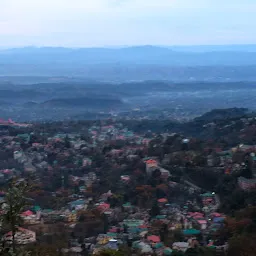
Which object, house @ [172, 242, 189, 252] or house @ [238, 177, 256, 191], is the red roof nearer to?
house @ [172, 242, 189, 252]

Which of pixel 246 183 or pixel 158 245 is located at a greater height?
pixel 246 183

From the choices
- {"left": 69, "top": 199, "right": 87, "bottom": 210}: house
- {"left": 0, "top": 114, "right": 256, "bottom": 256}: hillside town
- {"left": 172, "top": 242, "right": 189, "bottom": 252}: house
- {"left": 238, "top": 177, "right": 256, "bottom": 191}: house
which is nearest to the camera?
{"left": 172, "top": 242, "right": 189, "bottom": 252}: house

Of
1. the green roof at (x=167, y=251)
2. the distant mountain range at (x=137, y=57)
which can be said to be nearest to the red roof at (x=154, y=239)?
the green roof at (x=167, y=251)

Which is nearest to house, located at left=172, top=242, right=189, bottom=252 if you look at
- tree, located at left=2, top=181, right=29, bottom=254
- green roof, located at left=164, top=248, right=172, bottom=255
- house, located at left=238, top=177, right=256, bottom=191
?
green roof, located at left=164, top=248, right=172, bottom=255

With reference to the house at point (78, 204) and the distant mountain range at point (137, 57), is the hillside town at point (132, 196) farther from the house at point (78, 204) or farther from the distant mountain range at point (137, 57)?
the distant mountain range at point (137, 57)

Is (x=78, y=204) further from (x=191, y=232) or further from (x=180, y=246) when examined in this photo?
(x=180, y=246)

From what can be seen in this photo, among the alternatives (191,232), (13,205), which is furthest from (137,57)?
(13,205)

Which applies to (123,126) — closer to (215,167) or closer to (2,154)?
(2,154)

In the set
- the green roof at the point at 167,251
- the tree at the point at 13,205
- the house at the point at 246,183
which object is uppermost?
the tree at the point at 13,205

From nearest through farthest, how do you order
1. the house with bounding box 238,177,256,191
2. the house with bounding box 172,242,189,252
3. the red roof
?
1. the house with bounding box 172,242,189,252
2. the red roof
3. the house with bounding box 238,177,256,191
